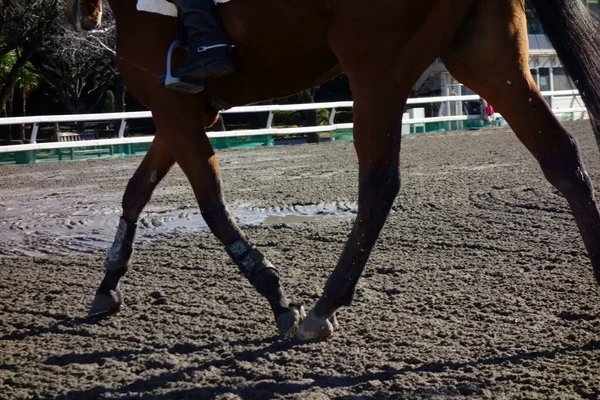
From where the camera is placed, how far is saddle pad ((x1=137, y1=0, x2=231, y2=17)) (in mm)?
4016

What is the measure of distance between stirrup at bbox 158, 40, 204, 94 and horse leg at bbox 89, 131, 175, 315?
733mm

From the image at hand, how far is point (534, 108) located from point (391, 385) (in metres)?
1.52

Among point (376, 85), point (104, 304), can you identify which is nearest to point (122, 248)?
point (104, 304)

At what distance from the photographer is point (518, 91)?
3.67 metres

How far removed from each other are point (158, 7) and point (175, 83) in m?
0.50

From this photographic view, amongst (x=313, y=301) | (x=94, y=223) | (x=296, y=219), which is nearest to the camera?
(x=313, y=301)

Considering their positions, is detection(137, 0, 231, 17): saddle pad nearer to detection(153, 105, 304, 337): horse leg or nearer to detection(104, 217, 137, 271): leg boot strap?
detection(153, 105, 304, 337): horse leg

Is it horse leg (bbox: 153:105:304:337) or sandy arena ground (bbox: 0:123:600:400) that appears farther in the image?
horse leg (bbox: 153:105:304:337)

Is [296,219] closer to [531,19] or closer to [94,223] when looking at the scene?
[94,223]

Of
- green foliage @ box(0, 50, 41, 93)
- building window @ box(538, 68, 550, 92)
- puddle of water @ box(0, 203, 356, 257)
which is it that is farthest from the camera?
building window @ box(538, 68, 550, 92)

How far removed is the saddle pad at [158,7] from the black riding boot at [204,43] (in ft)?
0.54

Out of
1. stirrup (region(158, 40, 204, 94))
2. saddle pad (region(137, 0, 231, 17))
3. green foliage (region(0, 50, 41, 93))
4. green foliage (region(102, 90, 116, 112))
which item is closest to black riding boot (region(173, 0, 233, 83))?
stirrup (region(158, 40, 204, 94))

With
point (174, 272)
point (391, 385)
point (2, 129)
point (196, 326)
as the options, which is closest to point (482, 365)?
point (391, 385)

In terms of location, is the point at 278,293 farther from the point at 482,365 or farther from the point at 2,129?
the point at 2,129
